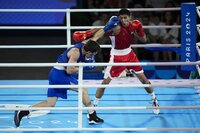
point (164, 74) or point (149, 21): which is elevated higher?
point (149, 21)

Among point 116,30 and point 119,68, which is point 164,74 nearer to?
point 119,68

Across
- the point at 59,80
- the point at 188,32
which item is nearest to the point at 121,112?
the point at 59,80

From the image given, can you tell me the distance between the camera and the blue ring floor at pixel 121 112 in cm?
482

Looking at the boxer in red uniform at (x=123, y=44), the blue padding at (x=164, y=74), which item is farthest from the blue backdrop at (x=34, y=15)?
the boxer in red uniform at (x=123, y=44)

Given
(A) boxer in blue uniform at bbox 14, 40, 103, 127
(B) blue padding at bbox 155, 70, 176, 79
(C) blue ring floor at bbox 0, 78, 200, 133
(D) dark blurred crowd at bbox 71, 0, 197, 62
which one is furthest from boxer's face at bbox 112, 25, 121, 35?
(B) blue padding at bbox 155, 70, 176, 79

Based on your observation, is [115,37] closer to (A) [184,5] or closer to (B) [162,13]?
(A) [184,5]

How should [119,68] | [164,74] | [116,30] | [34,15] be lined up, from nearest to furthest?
[116,30] → [119,68] → [164,74] → [34,15]

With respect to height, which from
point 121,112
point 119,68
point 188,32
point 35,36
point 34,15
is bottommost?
point 121,112

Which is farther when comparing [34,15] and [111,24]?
[34,15]

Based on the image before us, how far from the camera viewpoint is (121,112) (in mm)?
5215

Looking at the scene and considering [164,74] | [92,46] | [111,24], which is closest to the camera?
[92,46]

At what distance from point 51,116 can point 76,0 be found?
5.27 meters

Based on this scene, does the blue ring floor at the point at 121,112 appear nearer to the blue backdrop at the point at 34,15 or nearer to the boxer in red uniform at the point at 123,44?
the boxer in red uniform at the point at 123,44

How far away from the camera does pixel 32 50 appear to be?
9344mm
